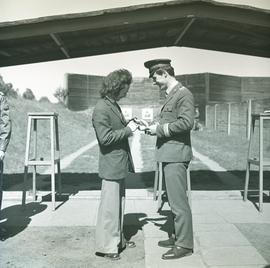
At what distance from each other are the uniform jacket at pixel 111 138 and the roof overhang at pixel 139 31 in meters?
1.21

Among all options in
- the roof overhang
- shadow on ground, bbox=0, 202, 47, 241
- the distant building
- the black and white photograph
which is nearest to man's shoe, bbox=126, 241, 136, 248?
the black and white photograph

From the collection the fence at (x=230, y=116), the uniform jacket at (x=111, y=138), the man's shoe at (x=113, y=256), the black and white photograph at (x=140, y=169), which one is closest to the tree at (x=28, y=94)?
the fence at (x=230, y=116)

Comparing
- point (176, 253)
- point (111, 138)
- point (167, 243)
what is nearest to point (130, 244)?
point (167, 243)

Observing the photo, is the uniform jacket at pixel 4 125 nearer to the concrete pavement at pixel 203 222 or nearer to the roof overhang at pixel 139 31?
the roof overhang at pixel 139 31

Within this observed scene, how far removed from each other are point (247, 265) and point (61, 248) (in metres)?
→ 1.93

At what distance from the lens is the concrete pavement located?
4617 mm

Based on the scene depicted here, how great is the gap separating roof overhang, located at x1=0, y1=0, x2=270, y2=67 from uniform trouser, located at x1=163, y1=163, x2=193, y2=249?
5.85 ft

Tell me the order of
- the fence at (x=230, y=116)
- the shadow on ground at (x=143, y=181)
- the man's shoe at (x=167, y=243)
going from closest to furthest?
1. the man's shoe at (x=167, y=243)
2. the shadow on ground at (x=143, y=181)
3. the fence at (x=230, y=116)

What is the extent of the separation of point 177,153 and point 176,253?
38.2 inches

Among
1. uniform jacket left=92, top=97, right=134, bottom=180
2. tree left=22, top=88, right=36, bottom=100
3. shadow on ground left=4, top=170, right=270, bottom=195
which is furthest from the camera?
tree left=22, top=88, right=36, bottom=100

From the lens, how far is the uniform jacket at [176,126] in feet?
15.2

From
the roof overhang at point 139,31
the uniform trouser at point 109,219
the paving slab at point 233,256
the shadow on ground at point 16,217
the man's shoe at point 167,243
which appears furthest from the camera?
the shadow on ground at point 16,217

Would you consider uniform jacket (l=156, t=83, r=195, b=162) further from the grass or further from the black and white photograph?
the grass

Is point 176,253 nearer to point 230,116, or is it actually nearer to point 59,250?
point 59,250
